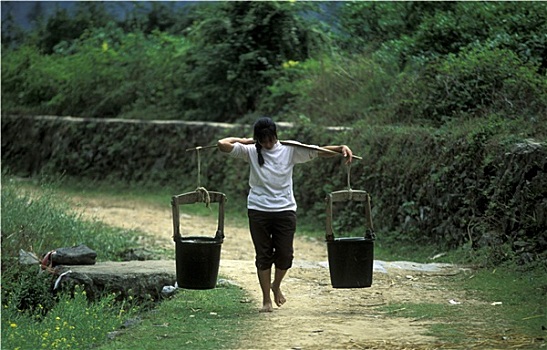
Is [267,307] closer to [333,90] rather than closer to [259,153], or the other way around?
[259,153]

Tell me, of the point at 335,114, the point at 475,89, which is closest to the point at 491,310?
the point at 475,89

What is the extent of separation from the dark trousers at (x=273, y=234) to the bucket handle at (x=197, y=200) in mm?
266

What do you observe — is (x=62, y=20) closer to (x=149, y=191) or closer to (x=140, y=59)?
(x=140, y=59)

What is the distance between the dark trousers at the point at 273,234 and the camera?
8.30 metres

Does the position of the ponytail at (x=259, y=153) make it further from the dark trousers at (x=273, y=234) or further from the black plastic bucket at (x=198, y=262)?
the black plastic bucket at (x=198, y=262)

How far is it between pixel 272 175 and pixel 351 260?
38.9 inches

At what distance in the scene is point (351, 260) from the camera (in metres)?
8.41

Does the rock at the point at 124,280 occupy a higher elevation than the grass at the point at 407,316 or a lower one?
lower

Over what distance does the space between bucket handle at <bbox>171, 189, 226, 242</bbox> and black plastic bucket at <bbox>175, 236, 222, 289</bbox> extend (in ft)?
0.21

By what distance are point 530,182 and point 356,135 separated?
4599mm

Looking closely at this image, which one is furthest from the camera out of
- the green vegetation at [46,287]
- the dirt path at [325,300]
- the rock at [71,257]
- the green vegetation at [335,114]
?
the rock at [71,257]

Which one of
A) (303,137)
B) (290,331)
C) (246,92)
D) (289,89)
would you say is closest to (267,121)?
(290,331)

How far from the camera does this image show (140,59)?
23.1 metres

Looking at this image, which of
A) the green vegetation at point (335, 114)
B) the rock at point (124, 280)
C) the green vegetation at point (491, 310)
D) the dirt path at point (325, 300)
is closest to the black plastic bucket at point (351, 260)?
the dirt path at point (325, 300)
